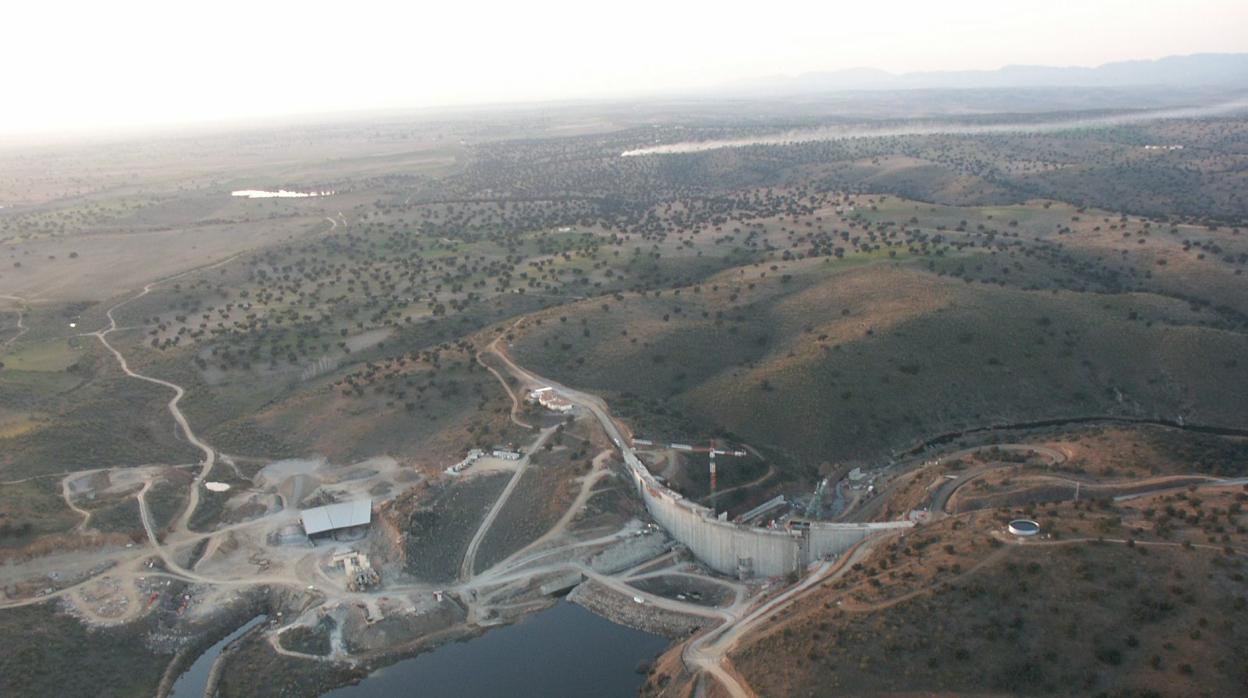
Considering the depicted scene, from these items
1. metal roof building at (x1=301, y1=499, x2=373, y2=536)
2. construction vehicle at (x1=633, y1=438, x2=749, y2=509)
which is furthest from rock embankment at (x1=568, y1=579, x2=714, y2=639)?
metal roof building at (x1=301, y1=499, x2=373, y2=536)

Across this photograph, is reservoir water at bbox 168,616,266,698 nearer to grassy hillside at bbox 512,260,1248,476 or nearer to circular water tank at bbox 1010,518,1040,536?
grassy hillside at bbox 512,260,1248,476

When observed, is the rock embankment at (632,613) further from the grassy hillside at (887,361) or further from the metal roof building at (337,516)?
the grassy hillside at (887,361)

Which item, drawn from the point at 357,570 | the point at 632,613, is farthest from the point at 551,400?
the point at 632,613

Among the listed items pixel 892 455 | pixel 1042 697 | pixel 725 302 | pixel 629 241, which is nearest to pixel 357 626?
pixel 1042 697

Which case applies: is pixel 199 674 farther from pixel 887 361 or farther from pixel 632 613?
pixel 887 361

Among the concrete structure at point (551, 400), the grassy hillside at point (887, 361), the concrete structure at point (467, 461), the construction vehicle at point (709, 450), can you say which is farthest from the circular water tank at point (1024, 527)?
the concrete structure at point (467, 461)

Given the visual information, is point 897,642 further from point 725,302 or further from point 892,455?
point 725,302
